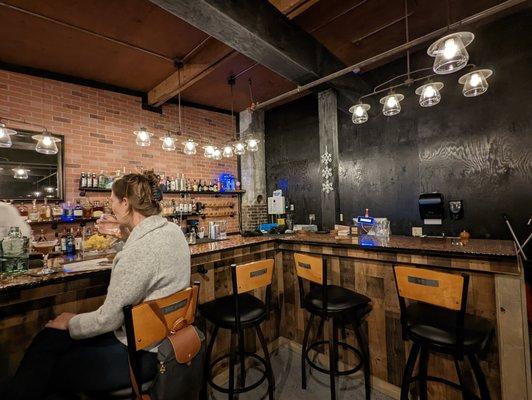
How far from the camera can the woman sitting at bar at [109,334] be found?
1137 mm

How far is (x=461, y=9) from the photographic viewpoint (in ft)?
10.0

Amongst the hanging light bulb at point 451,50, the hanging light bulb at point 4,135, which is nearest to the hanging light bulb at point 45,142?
the hanging light bulb at point 4,135

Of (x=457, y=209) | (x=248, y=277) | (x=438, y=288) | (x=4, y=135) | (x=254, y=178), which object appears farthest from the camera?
(x=254, y=178)

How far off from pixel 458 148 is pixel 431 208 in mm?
895

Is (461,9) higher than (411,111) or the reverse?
higher

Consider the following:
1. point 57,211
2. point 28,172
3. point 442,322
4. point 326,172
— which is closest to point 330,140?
point 326,172

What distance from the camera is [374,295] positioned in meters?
2.33

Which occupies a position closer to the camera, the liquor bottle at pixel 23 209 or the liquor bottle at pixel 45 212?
the liquor bottle at pixel 23 209

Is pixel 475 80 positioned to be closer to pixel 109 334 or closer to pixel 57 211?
pixel 109 334

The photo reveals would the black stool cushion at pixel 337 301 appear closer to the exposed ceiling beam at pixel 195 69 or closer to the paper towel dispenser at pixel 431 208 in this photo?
the paper towel dispenser at pixel 431 208

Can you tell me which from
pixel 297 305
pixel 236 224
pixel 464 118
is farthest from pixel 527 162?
pixel 236 224

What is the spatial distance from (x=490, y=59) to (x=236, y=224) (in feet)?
16.6

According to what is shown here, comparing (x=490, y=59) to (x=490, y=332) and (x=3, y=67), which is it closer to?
(x=490, y=332)

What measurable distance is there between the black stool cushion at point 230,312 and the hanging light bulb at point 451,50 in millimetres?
2339
